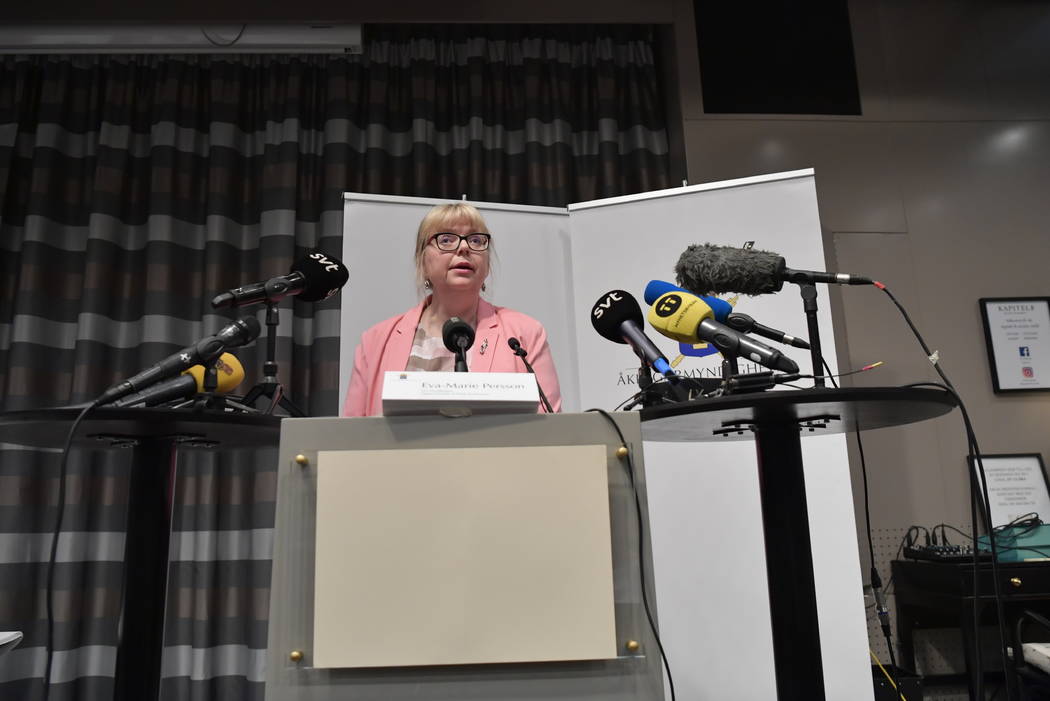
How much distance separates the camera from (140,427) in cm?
134

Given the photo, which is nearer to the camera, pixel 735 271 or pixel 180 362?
pixel 180 362

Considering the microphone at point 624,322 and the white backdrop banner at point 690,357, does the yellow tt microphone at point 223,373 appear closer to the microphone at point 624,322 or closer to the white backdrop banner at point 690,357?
the microphone at point 624,322

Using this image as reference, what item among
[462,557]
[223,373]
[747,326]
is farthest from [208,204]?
[462,557]

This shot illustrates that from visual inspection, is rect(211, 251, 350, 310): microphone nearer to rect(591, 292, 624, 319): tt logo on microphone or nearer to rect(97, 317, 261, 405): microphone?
rect(97, 317, 261, 405): microphone

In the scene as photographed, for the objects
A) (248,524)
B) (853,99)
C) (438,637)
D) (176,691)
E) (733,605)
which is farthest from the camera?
(853,99)

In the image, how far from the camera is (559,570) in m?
1.04

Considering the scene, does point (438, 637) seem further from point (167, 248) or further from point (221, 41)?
point (221, 41)

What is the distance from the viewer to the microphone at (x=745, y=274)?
1.55 meters

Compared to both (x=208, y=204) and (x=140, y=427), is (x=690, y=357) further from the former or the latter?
(x=208, y=204)

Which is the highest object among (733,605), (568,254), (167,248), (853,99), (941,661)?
(853,99)

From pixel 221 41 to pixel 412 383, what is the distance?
2960 mm

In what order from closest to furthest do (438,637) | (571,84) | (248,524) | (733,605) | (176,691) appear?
(438,637) → (733,605) → (176,691) → (248,524) → (571,84)

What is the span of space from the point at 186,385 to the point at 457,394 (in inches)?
23.3

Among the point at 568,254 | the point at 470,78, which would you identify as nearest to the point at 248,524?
the point at 568,254
